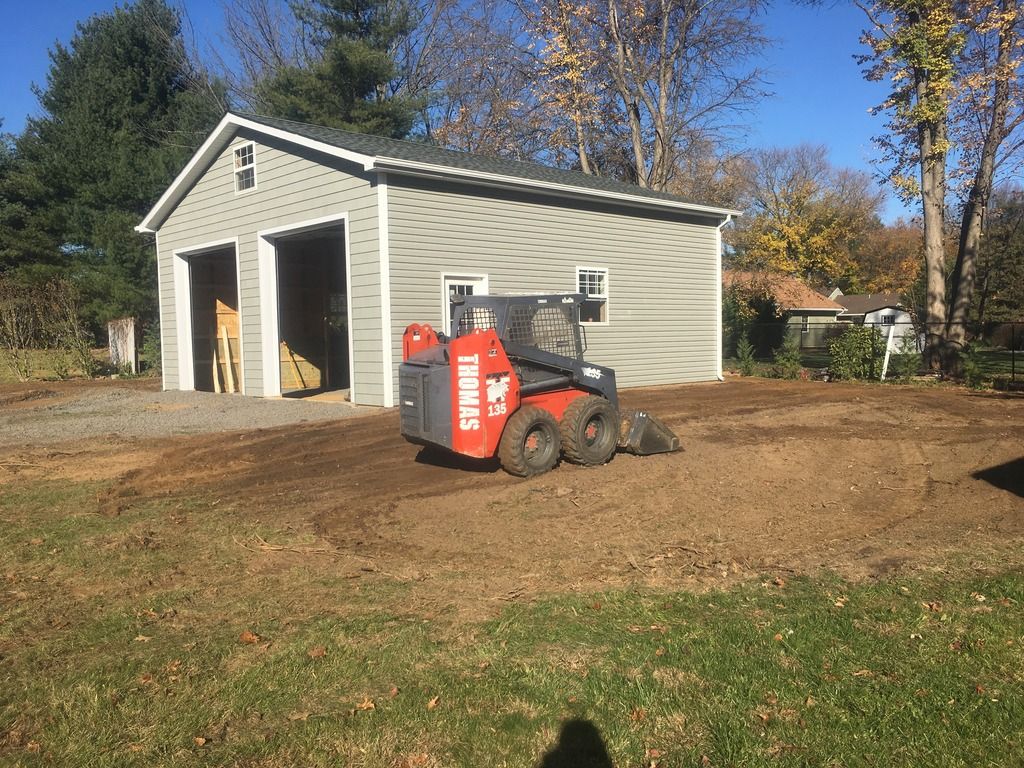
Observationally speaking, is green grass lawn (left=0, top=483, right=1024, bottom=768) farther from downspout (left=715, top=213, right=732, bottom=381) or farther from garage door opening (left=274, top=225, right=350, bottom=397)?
downspout (left=715, top=213, right=732, bottom=381)

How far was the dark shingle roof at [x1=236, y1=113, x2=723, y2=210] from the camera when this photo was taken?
1443cm

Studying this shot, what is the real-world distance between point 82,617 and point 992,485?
27.2 feet

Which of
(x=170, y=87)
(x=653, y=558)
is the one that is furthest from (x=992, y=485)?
(x=170, y=87)

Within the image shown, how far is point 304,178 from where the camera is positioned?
15.6 meters

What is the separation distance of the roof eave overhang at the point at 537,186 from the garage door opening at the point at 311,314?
5.78 m

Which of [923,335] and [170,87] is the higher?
[170,87]

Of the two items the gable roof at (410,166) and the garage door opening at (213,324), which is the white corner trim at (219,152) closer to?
the gable roof at (410,166)

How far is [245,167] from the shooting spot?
17094 mm

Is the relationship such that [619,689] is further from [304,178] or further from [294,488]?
[304,178]

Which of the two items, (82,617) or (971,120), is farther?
(971,120)

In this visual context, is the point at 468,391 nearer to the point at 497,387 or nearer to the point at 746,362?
the point at 497,387

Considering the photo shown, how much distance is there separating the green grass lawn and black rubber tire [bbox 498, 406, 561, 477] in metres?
3.04

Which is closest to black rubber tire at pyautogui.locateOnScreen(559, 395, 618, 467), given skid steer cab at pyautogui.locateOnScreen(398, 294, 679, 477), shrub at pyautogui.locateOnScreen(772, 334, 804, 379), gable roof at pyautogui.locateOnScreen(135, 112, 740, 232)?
skid steer cab at pyautogui.locateOnScreen(398, 294, 679, 477)

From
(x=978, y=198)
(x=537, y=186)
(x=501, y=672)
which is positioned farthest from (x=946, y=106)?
(x=501, y=672)
